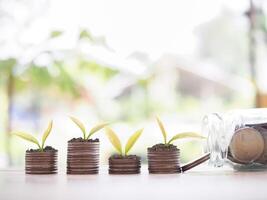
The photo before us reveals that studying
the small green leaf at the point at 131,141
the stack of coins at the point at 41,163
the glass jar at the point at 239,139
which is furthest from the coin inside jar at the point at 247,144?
the stack of coins at the point at 41,163

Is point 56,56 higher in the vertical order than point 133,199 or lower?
higher

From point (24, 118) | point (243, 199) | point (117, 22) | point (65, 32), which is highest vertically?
point (117, 22)

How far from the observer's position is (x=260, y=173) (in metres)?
0.67

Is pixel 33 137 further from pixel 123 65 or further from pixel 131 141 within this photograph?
pixel 123 65

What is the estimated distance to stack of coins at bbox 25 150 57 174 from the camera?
26.9 inches

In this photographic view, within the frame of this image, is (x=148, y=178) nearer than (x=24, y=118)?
Yes

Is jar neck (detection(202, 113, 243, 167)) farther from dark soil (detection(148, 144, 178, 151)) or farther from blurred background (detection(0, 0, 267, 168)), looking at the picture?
blurred background (detection(0, 0, 267, 168))

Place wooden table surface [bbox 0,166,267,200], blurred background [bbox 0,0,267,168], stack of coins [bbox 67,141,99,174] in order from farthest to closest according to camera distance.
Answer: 1. blurred background [bbox 0,0,267,168]
2. stack of coins [bbox 67,141,99,174]
3. wooden table surface [bbox 0,166,267,200]

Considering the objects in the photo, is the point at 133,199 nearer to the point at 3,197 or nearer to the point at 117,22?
→ the point at 3,197

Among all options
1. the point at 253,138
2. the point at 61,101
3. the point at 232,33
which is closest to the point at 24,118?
the point at 61,101

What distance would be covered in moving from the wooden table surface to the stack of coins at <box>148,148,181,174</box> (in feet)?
0.24

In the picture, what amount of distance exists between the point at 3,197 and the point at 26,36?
4.99 feet

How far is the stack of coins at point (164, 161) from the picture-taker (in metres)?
0.68

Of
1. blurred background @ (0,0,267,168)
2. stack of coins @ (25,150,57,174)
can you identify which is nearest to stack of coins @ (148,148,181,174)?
stack of coins @ (25,150,57,174)
